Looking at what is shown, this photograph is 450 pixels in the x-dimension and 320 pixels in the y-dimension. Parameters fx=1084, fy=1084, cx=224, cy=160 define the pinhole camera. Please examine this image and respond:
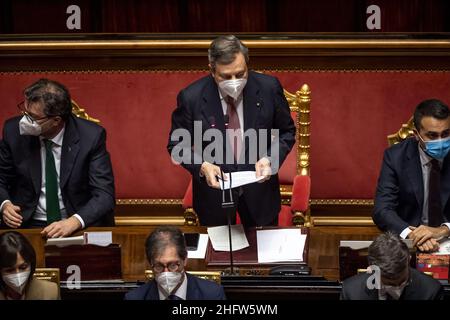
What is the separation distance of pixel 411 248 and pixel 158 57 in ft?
7.32

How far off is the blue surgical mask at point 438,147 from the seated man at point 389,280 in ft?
2.59

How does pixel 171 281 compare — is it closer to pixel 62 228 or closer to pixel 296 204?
pixel 62 228

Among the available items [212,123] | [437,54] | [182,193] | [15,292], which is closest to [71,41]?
[182,193]

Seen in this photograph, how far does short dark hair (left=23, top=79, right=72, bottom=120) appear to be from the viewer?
4402mm

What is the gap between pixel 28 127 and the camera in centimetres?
440

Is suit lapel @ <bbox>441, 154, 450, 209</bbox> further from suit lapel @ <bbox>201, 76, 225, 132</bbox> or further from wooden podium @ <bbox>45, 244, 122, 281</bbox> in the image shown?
wooden podium @ <bbox>45, 244, 122, 281</bbox>

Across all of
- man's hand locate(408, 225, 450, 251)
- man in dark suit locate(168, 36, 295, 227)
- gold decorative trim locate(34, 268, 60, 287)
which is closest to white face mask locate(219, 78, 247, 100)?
man in dark suit locate(168, 36, 295, 227)

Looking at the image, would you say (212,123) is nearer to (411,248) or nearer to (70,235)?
(70,235)

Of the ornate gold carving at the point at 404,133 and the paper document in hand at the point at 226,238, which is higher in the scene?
the ornate gold carving at the point at 404,133

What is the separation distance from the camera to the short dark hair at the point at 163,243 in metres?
3.62

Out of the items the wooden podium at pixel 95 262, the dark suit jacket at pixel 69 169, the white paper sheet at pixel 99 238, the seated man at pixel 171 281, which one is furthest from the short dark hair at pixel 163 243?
the dark suit jacket at pixel 69 169

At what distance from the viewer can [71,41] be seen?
18.2ft

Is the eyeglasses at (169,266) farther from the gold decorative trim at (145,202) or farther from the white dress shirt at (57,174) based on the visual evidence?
the gold decorative trim at (145,202)
